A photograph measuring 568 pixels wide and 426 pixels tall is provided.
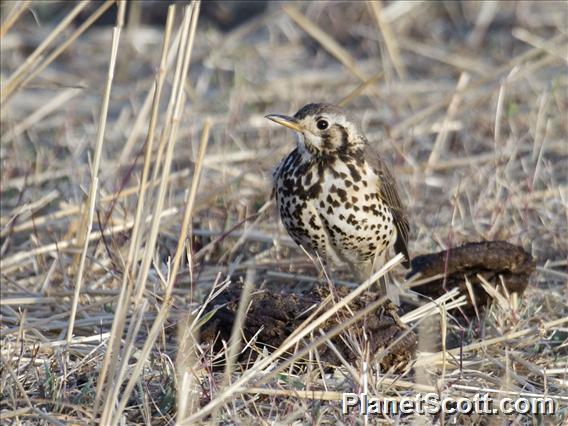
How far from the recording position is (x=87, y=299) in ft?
17.1

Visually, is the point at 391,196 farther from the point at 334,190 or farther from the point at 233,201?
the point at 233,201

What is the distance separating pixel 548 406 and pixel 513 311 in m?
0.81

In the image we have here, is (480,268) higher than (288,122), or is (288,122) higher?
(288,122)

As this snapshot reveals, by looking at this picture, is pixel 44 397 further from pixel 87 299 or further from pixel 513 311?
pixel 513 311

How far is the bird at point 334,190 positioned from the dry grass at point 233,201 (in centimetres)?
36

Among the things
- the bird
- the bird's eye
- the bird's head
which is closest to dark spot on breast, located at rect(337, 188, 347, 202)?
the bird

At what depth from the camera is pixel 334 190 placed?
4.82 m

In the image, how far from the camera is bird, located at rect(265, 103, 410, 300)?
15.9 ft

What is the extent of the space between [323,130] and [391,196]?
0.46 meters

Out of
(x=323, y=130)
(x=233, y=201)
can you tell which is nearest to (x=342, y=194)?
(x=323, y=130)

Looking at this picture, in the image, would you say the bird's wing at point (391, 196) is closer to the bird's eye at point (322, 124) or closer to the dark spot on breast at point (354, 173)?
the dark spot on breast at point (354, 173)

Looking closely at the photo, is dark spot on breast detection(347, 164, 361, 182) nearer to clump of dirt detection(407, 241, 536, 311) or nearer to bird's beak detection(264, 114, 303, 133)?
bird's beak detection(264, 114, 303, 133)

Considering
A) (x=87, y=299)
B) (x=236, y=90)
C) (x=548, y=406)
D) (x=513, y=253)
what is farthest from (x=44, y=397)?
(x=236, y=90)

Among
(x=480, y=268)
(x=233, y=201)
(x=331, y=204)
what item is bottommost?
(x=480, y=268)
